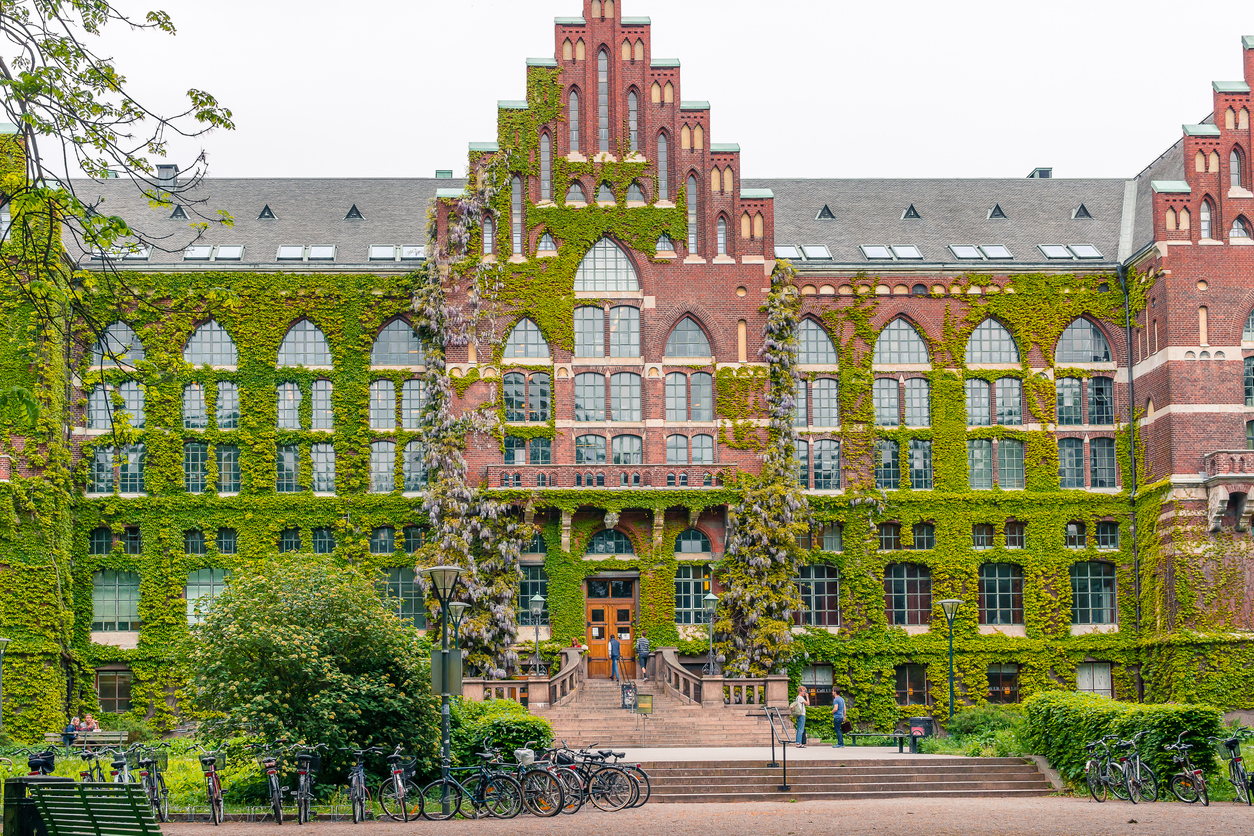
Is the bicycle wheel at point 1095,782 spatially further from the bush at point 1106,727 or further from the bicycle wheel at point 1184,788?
the bicycle wheel at point 1184,788

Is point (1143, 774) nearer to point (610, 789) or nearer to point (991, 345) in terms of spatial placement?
point (610, 789)

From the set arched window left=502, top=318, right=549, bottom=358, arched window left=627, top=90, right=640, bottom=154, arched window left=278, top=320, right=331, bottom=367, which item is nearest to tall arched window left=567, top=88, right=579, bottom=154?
arched window left=627, top=90, right=640, bottom=154

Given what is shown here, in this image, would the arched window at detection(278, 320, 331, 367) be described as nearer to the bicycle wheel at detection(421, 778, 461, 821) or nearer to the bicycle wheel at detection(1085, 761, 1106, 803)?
the bicycle wheel at detection(421, 778, 461, 821)

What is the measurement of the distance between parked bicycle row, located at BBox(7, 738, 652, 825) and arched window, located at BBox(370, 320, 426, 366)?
945 inches

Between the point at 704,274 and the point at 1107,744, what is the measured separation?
24545mm

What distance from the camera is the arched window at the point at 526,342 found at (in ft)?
157

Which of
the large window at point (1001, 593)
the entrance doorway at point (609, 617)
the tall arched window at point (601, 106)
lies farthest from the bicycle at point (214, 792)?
the large window at point (1001, 593)

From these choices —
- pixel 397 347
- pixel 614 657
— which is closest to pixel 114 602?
pixel 397 347

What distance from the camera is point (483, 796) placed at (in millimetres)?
24188

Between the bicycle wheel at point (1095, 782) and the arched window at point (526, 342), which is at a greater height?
the arched window at point (526, 342)

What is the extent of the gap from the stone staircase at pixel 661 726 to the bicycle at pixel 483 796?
12109 millimetres

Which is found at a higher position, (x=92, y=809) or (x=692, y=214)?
(x=692, y=214)

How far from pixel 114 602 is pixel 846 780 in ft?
86.6

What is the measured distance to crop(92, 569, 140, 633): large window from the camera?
153 feet
